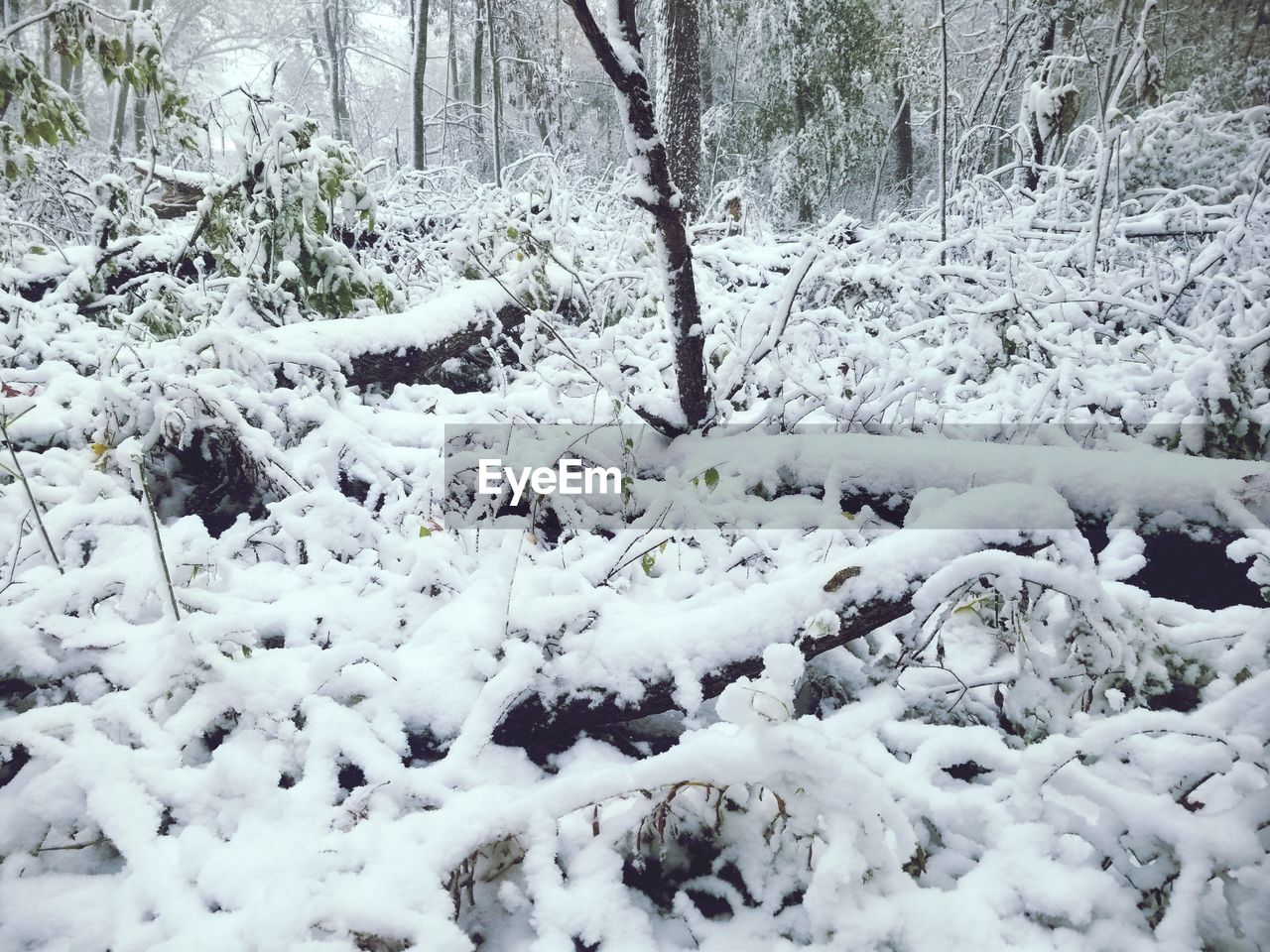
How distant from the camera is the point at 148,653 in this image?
1.40 metres

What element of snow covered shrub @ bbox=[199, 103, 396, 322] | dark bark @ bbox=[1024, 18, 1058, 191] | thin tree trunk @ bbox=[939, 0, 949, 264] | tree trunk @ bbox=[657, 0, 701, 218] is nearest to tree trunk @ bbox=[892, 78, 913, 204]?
dark bark @ bbox=[1024, 18, 1058, 191]

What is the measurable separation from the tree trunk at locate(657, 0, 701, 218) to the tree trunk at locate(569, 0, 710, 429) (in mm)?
4510

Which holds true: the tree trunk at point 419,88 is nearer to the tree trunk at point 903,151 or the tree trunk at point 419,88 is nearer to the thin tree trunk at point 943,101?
the thin tree trunk at point 943,101

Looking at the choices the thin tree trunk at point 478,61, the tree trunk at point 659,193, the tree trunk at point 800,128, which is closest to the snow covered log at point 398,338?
the tree trunk at point 659,193

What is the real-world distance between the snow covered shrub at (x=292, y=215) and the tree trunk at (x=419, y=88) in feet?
18.8

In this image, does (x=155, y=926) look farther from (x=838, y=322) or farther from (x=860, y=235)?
(x=860, y=235)

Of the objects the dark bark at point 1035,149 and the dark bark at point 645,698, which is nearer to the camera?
the dark bark at point 645,698

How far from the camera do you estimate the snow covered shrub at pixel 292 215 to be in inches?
136

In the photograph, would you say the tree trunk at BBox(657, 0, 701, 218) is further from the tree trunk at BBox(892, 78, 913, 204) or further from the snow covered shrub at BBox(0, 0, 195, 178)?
the tree trunk at BBox(892, 78, 913, 204)

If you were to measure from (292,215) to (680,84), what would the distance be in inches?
167

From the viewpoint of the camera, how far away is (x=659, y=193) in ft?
6.62

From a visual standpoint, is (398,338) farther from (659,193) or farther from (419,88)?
(419,88)

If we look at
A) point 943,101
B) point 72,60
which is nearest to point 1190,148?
point 943,101

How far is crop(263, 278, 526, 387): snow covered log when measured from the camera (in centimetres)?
278
